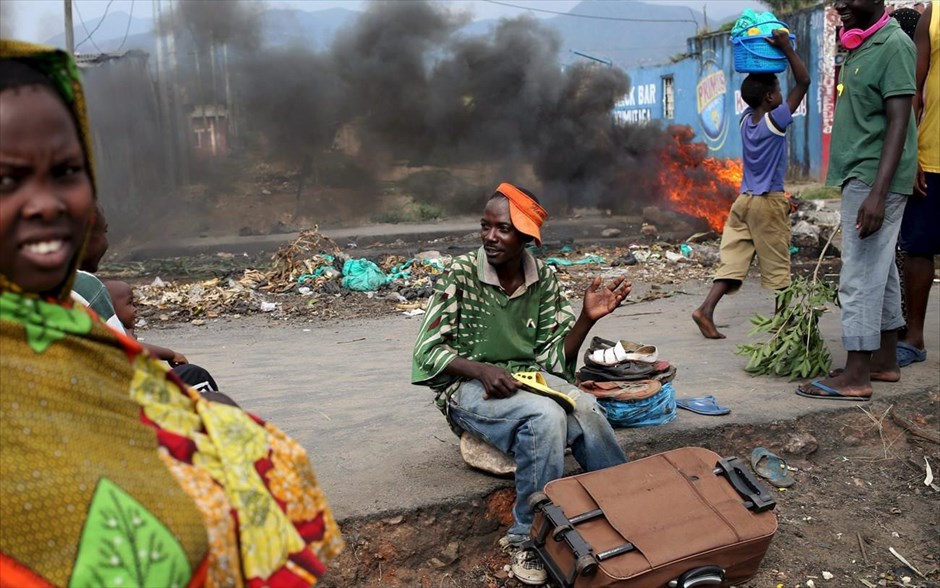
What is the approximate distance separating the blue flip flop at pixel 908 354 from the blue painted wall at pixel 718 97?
15.0 metres

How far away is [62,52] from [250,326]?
22.8 feet

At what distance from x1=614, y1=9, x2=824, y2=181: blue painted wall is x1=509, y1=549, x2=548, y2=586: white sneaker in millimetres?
17684

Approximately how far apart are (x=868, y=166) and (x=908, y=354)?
135cm

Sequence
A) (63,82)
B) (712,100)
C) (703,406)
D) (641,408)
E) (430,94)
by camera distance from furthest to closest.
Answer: (712,100) < (430,94) < (703,406) < (641,408) < (63,82)

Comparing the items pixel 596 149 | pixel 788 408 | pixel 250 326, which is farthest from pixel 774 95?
pixel 596 149

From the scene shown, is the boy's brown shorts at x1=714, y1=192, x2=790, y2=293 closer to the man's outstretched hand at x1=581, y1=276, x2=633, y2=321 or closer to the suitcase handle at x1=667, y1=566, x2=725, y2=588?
the man's outstretched hand at x1=581, y1=276, x2=633, y2=321

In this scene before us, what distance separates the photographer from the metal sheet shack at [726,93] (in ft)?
60.8

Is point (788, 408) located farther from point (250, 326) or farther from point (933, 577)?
point (250, 326)

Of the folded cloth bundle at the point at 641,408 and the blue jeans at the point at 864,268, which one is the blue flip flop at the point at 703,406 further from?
the blue jeans at the point at 864,268

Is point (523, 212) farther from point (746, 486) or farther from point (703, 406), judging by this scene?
point (703, 406)

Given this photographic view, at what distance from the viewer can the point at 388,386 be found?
5.07 m

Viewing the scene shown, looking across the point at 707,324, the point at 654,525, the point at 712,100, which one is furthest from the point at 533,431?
the point at 712,100

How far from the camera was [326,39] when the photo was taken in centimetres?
2153

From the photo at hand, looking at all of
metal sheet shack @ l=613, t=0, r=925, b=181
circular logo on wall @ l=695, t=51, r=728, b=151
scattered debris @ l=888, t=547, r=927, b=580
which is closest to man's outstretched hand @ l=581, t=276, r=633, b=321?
scattered debris @ l=888, t=547, r=927, b=580
